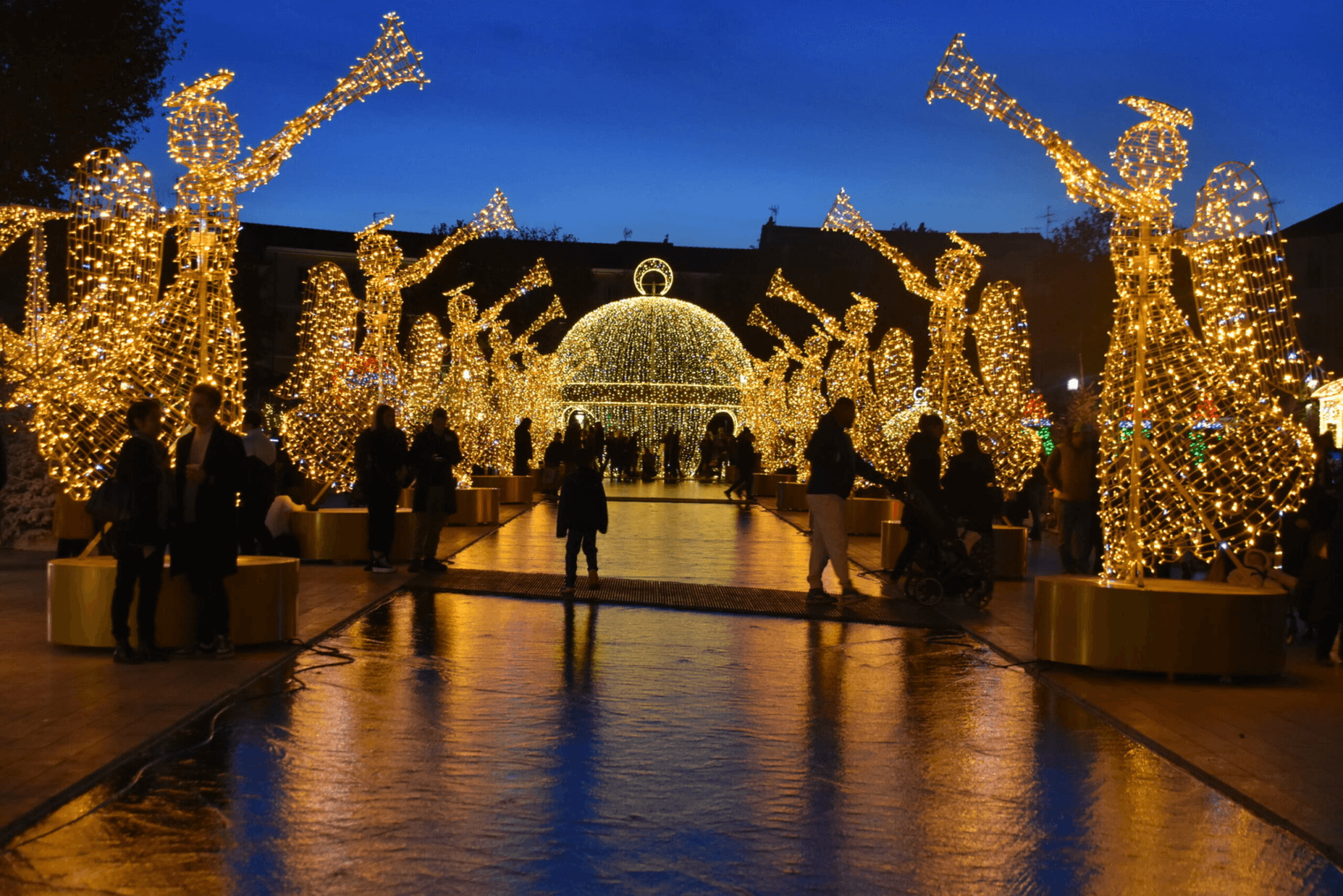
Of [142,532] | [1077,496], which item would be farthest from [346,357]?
[142,532]

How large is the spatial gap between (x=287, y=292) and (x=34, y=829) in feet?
232

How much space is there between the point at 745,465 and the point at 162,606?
995 inches

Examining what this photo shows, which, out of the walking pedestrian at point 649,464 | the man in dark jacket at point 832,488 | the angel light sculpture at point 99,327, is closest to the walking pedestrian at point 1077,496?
the man in dark jacket at point 832,488

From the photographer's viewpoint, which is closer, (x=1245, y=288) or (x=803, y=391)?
(x=1245, y=288)

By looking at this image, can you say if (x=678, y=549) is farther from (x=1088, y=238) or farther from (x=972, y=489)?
(x=1088, y=238)

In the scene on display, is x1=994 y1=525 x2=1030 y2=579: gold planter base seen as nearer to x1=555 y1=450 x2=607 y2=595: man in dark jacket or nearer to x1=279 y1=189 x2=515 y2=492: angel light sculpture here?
x1=555 y1=450 x2=607 y2=595: man in dark jacket

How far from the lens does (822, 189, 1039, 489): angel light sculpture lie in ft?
55.3

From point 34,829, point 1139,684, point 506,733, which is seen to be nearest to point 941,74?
point 1139,684

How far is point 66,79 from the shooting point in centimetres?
2211

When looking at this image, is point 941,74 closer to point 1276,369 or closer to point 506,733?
point 1276,369

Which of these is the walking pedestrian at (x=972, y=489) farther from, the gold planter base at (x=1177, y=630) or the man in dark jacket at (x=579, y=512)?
the gold planter base at (x=1177, y=630)

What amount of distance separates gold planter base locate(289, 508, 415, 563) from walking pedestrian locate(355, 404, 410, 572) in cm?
85

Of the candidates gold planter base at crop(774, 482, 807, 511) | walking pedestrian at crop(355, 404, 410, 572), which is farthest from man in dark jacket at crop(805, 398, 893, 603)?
gold planter base at crop(774, 482, 807, 511)

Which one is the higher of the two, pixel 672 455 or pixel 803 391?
pixel 803 391
